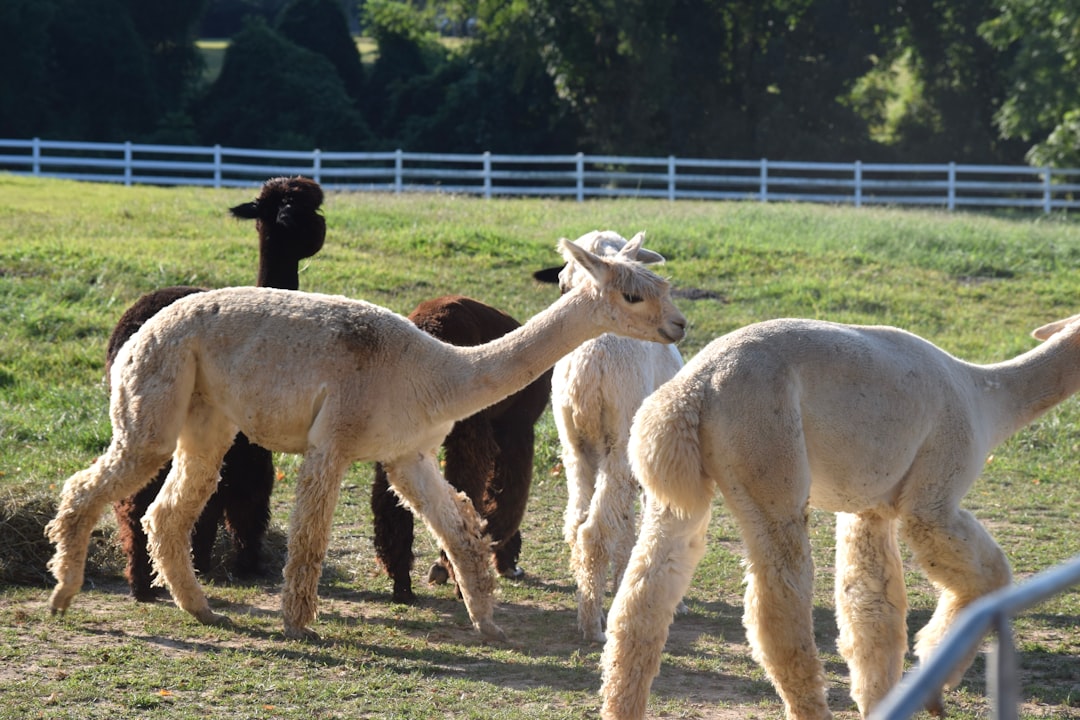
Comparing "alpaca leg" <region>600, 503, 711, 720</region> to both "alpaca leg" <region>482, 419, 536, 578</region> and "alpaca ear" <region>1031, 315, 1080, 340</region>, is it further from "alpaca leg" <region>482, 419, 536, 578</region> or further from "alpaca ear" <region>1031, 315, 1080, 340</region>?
"alpaca leg" <region>482, 419, 536, 578</region>

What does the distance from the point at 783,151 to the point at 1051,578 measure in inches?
1307

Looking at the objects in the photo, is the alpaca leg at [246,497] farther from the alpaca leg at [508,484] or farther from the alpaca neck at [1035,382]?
the alpaca neck at [1035,382]

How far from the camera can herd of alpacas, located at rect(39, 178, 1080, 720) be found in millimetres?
4863

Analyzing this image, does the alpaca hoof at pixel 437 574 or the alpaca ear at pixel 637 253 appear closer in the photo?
the alpaca ear at pixel 637 253

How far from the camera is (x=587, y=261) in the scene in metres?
5.76

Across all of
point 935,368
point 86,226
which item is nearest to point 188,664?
point 935,368

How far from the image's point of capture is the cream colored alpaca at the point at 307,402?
6.20m

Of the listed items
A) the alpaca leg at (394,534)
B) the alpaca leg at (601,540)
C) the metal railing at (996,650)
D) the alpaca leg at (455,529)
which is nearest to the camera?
the metal railing at (996,650)

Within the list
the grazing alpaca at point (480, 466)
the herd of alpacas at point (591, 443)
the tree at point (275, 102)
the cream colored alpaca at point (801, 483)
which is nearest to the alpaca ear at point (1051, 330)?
the herd of alpacas at point (591, 443)

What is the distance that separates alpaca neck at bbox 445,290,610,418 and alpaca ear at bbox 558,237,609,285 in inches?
5.8

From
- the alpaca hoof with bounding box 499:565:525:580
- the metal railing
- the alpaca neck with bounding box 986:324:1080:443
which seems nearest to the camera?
the metal railing

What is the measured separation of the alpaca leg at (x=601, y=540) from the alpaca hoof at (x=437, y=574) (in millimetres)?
1169

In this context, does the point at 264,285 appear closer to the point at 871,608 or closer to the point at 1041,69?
the point at 871,608

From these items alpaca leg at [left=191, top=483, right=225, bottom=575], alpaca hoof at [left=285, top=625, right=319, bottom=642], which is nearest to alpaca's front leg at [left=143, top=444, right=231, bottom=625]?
alpaca hoof at [left=285, top=625, right=319, bottom=642]
